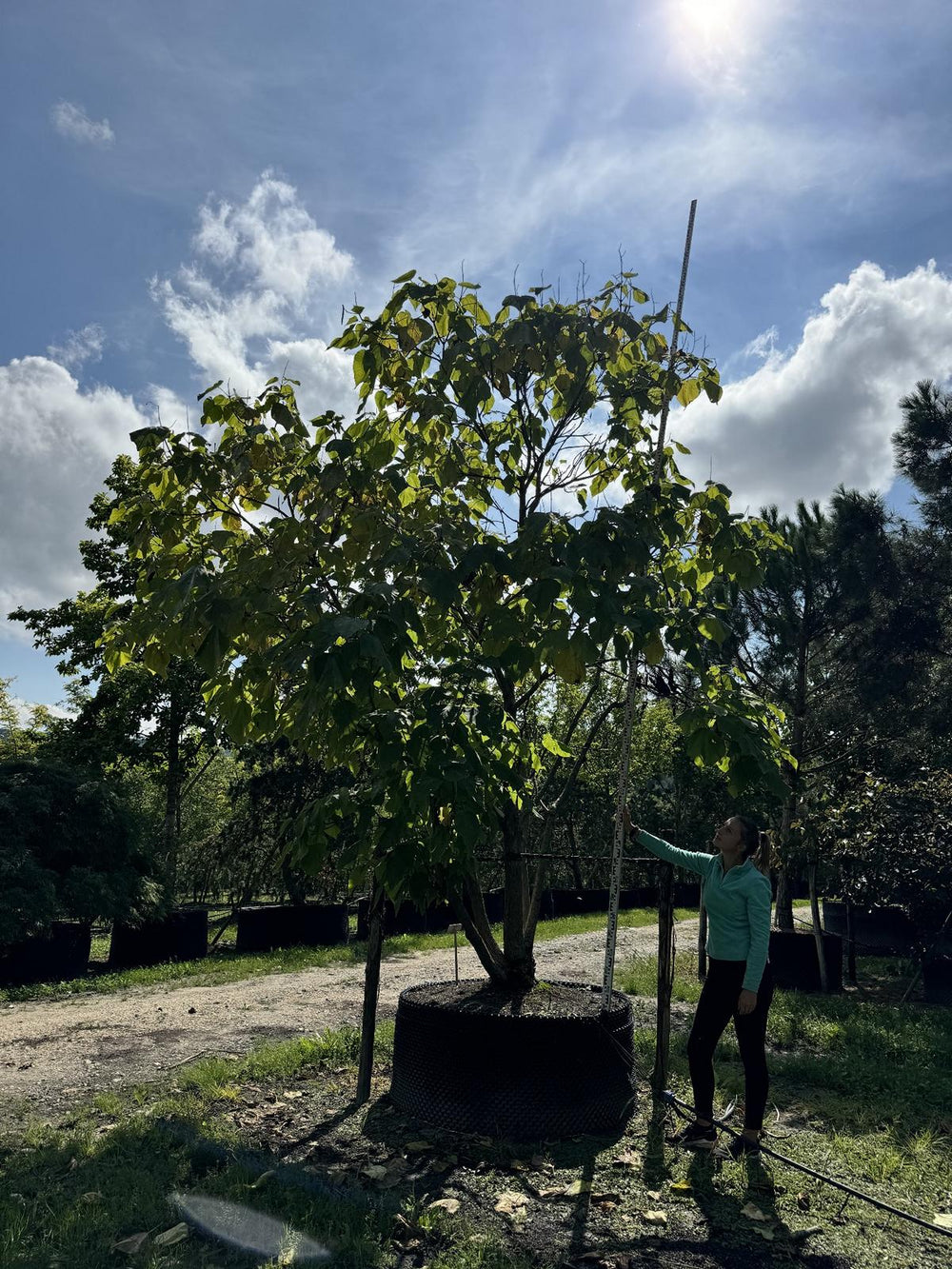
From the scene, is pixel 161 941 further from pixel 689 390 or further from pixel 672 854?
pixel 689 390

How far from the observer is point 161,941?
38.4 feet

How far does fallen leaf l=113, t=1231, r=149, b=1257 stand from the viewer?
3.06m

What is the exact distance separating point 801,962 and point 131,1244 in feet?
28.7

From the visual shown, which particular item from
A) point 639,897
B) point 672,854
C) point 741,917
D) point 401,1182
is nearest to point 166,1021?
point 401,1182

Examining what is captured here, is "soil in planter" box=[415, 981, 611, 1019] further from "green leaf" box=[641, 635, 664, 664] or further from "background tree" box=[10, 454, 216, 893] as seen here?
"background tree" box=[10, 454, 216, 893]

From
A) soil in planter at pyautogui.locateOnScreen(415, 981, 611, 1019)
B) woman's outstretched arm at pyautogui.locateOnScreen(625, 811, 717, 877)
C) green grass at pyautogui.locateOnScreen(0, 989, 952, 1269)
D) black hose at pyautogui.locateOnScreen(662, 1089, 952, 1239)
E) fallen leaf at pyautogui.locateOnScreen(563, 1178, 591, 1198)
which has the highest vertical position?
woman's outstretched arm at pyautogui.locateOnScreen(625, 811, 717, 877)

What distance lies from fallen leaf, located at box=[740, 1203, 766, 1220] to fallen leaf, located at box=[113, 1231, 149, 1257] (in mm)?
2297

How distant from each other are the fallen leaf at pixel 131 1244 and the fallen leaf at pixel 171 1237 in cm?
4

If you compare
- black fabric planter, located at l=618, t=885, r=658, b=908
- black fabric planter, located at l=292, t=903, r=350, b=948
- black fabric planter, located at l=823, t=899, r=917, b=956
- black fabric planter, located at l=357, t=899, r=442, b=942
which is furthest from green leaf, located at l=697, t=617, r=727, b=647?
black fabric planter, located at l=618, t=885, r=658, b=908

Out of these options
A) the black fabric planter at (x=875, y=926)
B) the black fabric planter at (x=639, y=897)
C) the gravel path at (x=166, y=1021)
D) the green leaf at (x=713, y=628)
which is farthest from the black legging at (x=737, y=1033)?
the black fabric planter at (x=639, y=897)

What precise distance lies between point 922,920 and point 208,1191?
8267mm

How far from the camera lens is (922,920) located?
9.38 m

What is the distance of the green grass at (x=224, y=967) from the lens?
31.0ft

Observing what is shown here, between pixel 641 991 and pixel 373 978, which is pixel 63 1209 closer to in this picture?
pixel 373 978
